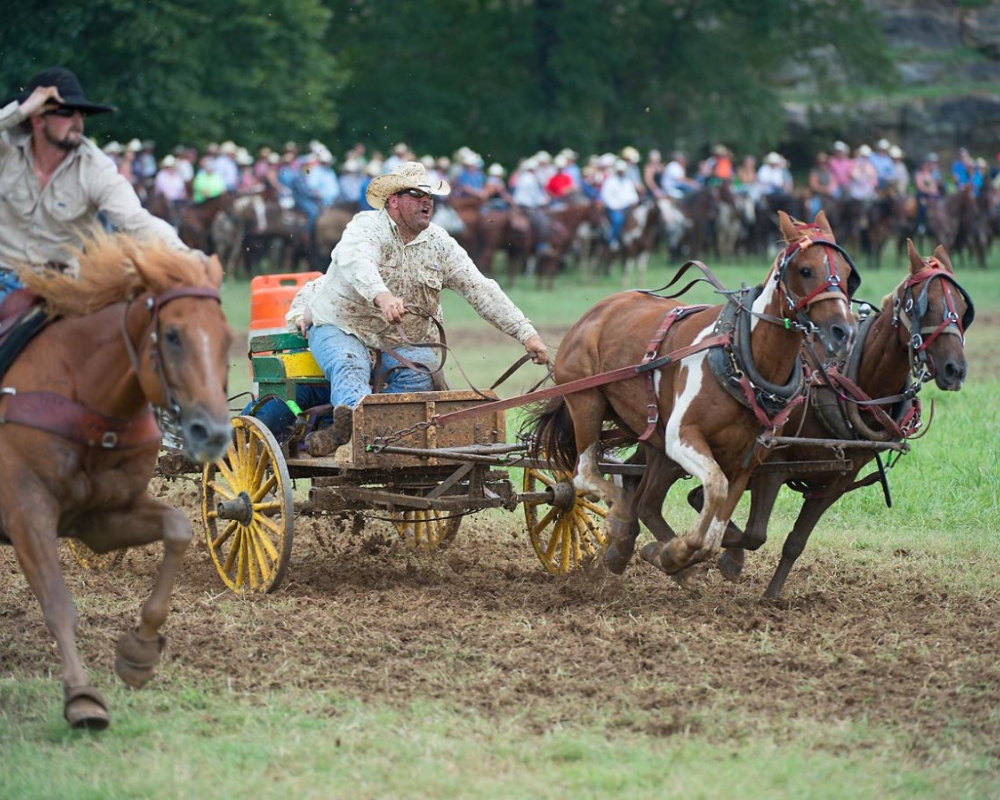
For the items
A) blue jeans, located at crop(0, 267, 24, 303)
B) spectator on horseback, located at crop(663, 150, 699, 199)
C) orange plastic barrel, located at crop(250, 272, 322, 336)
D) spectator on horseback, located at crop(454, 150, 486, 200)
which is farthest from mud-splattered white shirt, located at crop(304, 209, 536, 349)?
spectator on horseback, located at crop(663, 150, 699, 199)

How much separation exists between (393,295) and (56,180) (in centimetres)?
201

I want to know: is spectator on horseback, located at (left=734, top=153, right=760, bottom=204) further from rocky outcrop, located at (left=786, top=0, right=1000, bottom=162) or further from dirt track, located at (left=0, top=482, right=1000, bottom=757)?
dirt track, located at (left=0, top=482, right=1000, bottom=757)

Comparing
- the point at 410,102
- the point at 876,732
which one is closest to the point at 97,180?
the point at 876,732

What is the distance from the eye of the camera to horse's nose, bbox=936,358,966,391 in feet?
23.6

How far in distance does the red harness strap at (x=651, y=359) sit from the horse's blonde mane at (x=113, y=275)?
101 inches

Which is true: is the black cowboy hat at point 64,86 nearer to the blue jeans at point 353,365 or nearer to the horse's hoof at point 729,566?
the blue jeans at point 353,365

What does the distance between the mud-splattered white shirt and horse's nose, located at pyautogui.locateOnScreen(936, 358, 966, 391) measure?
75.9 inches

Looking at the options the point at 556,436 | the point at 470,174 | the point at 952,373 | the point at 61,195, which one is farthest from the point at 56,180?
the point at 470,174

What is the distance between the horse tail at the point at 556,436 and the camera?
307 inches

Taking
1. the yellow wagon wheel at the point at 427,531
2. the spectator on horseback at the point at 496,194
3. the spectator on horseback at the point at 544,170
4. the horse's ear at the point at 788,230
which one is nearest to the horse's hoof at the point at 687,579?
the yellow wagon wheel at the point at 427,531

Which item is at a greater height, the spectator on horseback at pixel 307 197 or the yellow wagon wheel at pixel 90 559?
the spectator on horseback at pixel 307 197

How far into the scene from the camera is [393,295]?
751cm

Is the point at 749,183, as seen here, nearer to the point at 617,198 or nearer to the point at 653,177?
the point at 653,177

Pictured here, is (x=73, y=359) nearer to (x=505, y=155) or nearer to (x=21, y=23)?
(x=21, y=23)
